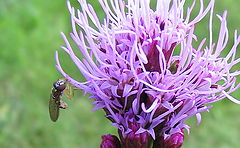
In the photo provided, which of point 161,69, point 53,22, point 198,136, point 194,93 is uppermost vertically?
point 53,22

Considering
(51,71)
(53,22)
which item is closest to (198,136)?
(51,71)

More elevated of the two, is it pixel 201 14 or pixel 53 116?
pixel 201 14

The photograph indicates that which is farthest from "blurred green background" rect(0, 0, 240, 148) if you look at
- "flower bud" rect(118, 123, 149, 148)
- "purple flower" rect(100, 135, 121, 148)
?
"flower bud" rect(118, 123, 149, 148)

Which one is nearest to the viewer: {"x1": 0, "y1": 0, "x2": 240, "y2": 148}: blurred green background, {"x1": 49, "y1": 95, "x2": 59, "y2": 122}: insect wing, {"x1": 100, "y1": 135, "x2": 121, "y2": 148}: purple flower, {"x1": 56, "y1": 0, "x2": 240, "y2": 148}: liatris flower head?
{"x1": 56, "y1": 0, "x2": 240, "y2": 148}: liatris flower head

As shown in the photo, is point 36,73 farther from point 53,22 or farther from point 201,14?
point 201,14

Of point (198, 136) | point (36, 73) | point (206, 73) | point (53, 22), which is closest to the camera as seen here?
point (206, 73)

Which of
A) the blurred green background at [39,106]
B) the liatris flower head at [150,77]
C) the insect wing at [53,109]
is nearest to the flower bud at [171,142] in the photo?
the liatris flower head at [150,77]

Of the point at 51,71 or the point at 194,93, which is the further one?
the point at 51,71

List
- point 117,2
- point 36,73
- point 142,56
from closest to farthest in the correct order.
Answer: point 142,56 → point 117,2 → point 36,73

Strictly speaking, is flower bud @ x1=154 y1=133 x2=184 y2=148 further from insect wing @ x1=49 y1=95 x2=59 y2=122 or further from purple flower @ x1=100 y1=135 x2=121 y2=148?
insect wing @ x1=49 y1=95 x2=59 y2=122
